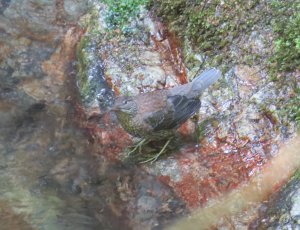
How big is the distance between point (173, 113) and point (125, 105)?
0.72 metres

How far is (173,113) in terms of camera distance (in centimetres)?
387

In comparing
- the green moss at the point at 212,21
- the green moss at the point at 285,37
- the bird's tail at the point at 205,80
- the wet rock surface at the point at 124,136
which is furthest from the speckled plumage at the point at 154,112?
the green moss at the point at 285,37

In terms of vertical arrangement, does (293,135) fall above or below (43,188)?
above

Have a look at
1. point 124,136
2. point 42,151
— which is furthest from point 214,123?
point 42,151

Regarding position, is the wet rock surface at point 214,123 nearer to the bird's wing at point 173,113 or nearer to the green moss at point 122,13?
the bird's wing at point 173,113

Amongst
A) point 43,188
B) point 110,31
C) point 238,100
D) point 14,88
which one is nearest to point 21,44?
point 14,88

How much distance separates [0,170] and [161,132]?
2.27 meters

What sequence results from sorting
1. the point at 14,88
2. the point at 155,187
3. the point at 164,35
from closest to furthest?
1. the point at 155,187
2. the point at 14,88
3. the point at 164,35

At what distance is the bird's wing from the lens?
Result: 3.83 metres

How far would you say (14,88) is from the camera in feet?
14.7

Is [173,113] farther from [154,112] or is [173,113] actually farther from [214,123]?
[214,123]

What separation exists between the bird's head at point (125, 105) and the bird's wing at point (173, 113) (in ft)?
0.78

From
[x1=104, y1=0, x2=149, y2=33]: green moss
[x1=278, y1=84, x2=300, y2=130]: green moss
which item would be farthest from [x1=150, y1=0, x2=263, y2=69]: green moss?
[x1=278, y1=84, x2=300, y2=130]: green moss

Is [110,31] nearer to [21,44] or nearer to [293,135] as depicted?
[21,44]
